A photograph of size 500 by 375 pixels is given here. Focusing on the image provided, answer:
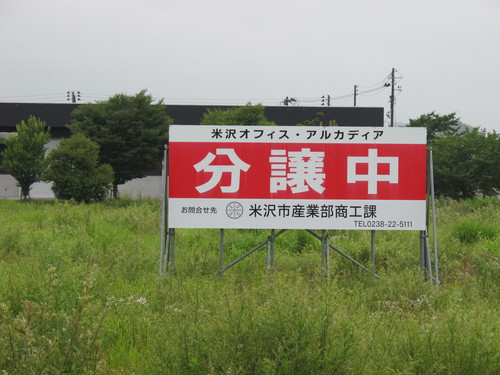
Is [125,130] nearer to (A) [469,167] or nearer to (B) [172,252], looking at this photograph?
(A) [469,167]

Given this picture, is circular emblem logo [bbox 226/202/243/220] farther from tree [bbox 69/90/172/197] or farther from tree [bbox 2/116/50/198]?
tree [bbox 69/90/172/197]

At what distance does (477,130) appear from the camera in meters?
28.8

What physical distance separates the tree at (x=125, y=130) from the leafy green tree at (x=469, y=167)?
16.0 meters

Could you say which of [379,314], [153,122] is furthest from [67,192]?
[379,314]

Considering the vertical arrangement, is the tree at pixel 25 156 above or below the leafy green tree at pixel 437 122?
below

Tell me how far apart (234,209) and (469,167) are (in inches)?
880

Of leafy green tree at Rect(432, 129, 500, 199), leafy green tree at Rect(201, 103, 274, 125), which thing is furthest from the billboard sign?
leafy green tree at Rect(201, 103, 274, 125)

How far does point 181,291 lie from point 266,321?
2.30 m

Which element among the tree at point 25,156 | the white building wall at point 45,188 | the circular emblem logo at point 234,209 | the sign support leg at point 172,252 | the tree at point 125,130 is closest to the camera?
the sign support leg at point 172,252

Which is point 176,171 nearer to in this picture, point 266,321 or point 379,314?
point 379,314

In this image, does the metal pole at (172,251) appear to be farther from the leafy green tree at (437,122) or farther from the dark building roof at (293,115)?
the leafy green tree at (437,122)

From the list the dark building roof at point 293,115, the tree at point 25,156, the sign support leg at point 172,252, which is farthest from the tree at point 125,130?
the sign support leg at point 172,252

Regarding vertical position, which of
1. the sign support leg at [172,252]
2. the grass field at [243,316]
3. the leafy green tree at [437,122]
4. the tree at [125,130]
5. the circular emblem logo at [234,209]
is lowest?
the grass field at [243,316]

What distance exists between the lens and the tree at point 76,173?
72.7 ft
